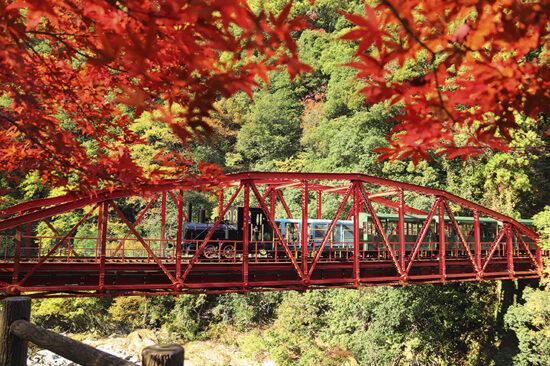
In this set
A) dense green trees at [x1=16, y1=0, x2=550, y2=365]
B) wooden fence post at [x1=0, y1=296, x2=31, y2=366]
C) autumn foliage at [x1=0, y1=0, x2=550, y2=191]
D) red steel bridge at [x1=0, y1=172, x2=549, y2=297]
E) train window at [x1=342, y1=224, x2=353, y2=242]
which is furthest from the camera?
train window at [x1=342, y1=224, x2=353, y2=242]

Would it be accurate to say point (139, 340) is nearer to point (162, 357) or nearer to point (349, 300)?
point (349, 300)

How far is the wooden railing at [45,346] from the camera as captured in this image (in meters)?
2.18

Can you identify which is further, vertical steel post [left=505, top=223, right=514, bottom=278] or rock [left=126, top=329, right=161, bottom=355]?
rock [left=126, top=329, right=161, bottom=355]

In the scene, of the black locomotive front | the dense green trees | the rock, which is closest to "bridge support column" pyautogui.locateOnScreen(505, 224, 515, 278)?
the dense green trees

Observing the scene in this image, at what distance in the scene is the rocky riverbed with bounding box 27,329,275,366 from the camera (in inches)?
888

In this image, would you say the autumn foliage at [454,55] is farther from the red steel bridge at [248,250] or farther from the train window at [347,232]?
the train window at [347,232]

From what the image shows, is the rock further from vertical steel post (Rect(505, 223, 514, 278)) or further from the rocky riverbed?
vertical steel post (Rect(505, 223, 514, 278))

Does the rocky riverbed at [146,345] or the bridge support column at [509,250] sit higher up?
the bridge support column at [509,250]

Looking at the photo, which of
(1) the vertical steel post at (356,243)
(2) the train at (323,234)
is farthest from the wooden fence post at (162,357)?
(2) the train at (323,234)

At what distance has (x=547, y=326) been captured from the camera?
17.9 meters

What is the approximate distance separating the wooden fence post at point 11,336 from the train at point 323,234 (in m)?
11.5

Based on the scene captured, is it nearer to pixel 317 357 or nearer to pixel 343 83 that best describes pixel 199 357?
pixel 317 357

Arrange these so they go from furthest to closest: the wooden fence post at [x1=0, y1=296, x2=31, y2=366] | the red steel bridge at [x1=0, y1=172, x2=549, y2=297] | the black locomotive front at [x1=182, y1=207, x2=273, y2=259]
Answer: the black locomotive front at [x1=182, y1=207, x2=273, y2=259], the red steel bridge at [x1=0, y1=172, x2=549, y2=297], the wooden fence post at [x1=0, y1=296, x2=31, y2=366]

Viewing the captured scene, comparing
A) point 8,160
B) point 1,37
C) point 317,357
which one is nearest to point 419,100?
point 1,37
